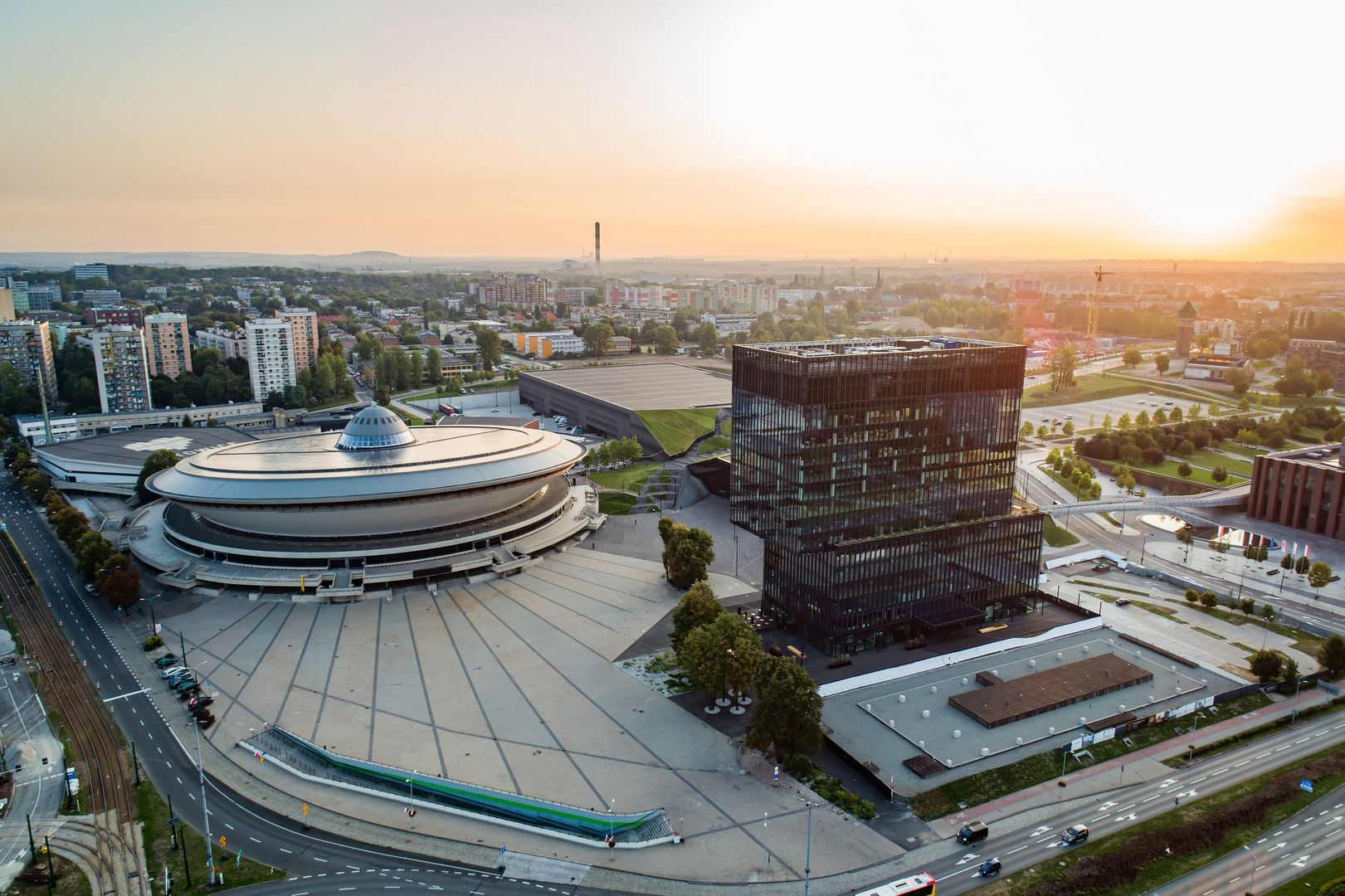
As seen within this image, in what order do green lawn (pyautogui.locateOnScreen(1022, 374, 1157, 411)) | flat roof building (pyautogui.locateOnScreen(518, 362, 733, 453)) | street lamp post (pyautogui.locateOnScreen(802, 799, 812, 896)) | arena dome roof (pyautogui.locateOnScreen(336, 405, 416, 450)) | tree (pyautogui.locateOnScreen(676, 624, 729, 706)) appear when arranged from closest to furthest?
street lamp post (pyautogui.locateOnScreen(802, 799, 812, 896)) → tree (pyautogui.locateOnScreen(676, 624, 729, 706)) → arena dome roof (pyautogui.locateOnScreen(336, 405, 416, 450)) → flat roof building (pyautogui.locateOnScreen(518, 362, 733, 453)) → green lawn (pyautogui.locateOnScreen(1022, 374, 1157, 411))

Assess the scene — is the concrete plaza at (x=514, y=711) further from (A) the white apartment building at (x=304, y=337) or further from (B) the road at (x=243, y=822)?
(A) the white apartment building at (x=304, y=337)

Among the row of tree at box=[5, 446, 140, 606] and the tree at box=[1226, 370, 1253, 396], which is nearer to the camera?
the row of tree at box=[5, 446, 140, 606]

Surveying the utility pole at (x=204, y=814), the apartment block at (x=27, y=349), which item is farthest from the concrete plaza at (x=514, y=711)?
the apartment block at (x=27, y=349)

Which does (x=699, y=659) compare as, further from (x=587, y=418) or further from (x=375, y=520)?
(x=587, y=418)

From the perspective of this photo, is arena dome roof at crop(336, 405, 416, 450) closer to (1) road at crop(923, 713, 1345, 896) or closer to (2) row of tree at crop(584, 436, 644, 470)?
(2) row of tree at crop(584, 436, 644, 470)

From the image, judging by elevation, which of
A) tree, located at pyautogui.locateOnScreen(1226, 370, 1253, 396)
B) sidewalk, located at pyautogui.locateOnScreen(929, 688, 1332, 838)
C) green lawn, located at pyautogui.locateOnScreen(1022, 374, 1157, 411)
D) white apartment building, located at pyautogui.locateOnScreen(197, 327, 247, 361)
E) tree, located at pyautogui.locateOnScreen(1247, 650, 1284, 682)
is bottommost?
sidewalk, located at pyautogui.locateOnScreen(929, 688, 1332, 838)

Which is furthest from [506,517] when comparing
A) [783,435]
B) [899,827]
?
[899,827]

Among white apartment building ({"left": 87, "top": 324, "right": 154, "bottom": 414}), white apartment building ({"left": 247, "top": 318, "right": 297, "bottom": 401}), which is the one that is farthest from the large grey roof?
white apartment building ({"left": 247, "top": 318, "right": 297, "bottom": 401})
